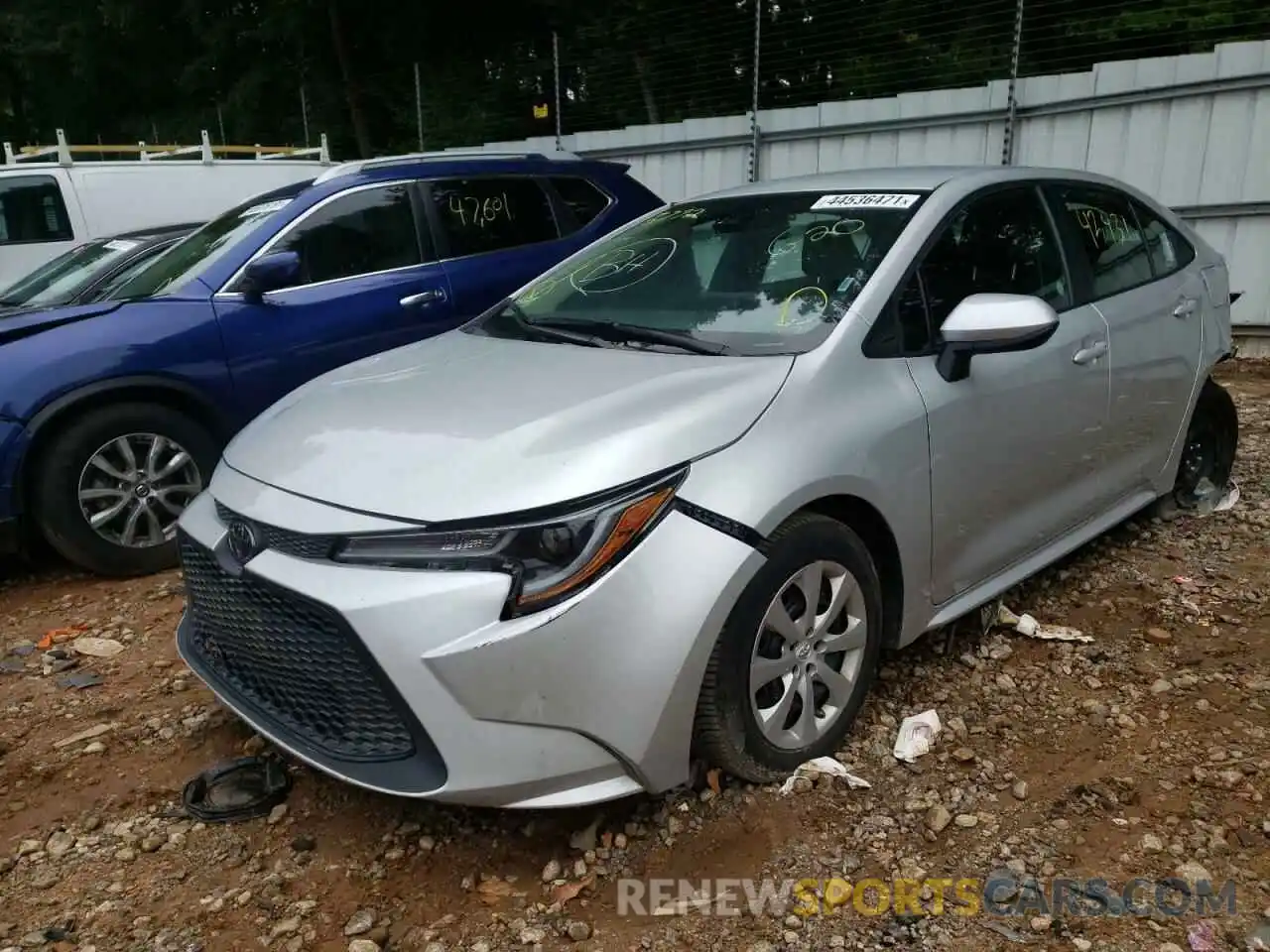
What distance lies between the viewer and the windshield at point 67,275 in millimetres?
5148

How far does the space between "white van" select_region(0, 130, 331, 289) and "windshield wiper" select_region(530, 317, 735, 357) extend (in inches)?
226

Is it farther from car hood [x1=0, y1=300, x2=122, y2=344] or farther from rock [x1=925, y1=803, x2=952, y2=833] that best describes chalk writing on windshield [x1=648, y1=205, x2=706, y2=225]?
car hood [x1=0, y1=300, x2=122, y2=344]

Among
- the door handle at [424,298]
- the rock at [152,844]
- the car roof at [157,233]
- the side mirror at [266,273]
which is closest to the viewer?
the rock at [152,844]

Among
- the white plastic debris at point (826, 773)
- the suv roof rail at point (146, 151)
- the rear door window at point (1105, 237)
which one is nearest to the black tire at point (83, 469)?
A: the white plastic debris at point (826, 773)

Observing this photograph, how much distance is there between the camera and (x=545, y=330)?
3.19m

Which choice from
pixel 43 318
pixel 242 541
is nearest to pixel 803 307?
pixel 242 541

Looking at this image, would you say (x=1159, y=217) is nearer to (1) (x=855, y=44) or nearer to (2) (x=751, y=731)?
(2) (x=751, y=731)

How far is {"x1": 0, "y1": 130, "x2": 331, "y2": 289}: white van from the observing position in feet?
26.9

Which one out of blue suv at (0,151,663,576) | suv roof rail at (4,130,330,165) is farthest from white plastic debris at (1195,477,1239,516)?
suv roof rail at (4,130,330,165)

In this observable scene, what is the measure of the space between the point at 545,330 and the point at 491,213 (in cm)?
250

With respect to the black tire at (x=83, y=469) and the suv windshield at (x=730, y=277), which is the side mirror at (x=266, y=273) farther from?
the suv windshield at (x=730, y=277)

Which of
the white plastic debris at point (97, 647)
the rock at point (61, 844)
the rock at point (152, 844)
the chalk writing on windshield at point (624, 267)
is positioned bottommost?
the white plastic debris at point (97, 647)

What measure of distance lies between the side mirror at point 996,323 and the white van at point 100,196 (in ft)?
22.0

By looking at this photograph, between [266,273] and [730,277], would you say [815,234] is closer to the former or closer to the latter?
[730,277]
